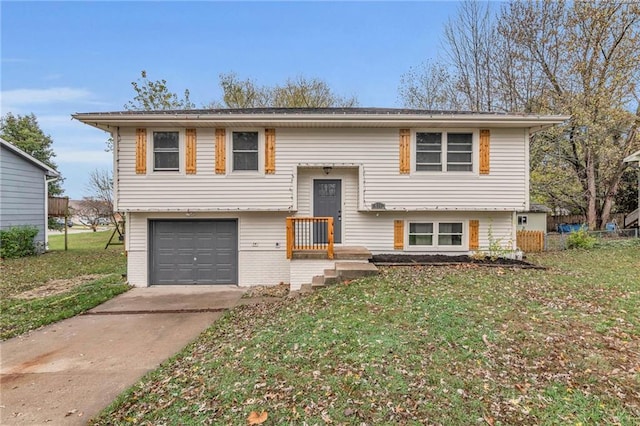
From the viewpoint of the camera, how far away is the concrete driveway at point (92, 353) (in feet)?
11.4

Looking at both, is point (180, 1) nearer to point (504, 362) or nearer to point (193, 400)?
point (193, 400)

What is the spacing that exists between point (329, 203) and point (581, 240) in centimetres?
1036

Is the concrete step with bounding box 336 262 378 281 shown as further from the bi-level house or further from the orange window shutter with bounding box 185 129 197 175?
the orange window shutter with bounding box 185 129 197 175

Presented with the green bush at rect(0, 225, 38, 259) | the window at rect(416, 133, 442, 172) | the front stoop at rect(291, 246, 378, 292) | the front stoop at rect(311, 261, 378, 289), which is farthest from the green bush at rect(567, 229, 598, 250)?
the green bush at rect(0, 225, 38, 259)

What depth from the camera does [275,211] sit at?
879 centimetres

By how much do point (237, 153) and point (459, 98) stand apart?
15462 mm

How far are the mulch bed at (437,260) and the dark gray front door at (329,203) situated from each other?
136cm

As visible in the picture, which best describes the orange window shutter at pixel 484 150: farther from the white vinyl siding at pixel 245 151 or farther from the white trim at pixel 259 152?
the white vinyl siding at pixel 245 151

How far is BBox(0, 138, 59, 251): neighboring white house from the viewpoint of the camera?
12906mm

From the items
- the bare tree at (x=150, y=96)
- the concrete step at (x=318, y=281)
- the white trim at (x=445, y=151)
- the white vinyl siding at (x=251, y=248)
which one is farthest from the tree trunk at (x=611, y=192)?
the bare tree at (x=150, y=96)

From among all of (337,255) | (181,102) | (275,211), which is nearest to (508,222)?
(337,255)

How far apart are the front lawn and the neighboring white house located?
13.2m

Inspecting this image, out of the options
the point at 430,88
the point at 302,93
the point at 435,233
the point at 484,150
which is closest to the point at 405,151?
the point at 484,150

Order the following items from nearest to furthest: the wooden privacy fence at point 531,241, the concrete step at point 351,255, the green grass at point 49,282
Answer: the green grass at point 49,282
the concrete step at point 351,255
the wooden privacy fence at point 531,241
